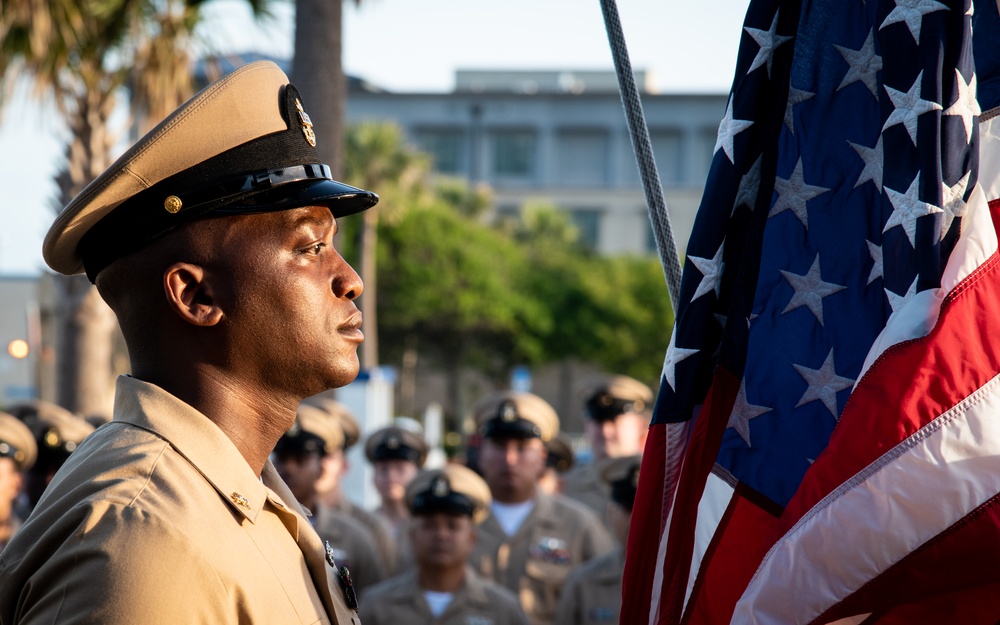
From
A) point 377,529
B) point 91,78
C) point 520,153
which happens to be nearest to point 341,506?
point 377,529

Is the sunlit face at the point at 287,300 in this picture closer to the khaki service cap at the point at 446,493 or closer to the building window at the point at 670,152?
the khaki service cap at the point at 446,493

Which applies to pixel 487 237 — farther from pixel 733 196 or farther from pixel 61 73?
pixel 733 196

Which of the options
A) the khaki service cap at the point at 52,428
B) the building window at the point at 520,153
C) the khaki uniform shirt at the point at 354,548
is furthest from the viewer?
the building window at the point at 520,153

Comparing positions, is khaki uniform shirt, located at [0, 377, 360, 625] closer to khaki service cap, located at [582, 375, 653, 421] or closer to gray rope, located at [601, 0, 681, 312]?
gray rope, located at [601, 0, 681, 312]

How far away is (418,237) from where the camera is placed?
4438cm

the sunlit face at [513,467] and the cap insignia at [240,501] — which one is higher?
the cap insignia at [240,501]

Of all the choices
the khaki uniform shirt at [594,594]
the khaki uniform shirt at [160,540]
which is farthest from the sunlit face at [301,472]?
the khaki uniform shirt at [160,540]

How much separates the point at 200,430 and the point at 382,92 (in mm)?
67732

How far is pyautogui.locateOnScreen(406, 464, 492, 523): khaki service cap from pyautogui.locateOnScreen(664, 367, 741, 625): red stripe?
357 centimetres

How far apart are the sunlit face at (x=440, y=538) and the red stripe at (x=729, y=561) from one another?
367cm

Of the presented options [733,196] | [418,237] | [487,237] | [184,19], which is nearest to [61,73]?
[184,19]

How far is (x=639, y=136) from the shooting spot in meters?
2.77

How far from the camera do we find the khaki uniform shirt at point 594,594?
20.0 ft

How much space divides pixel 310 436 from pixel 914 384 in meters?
4.96
